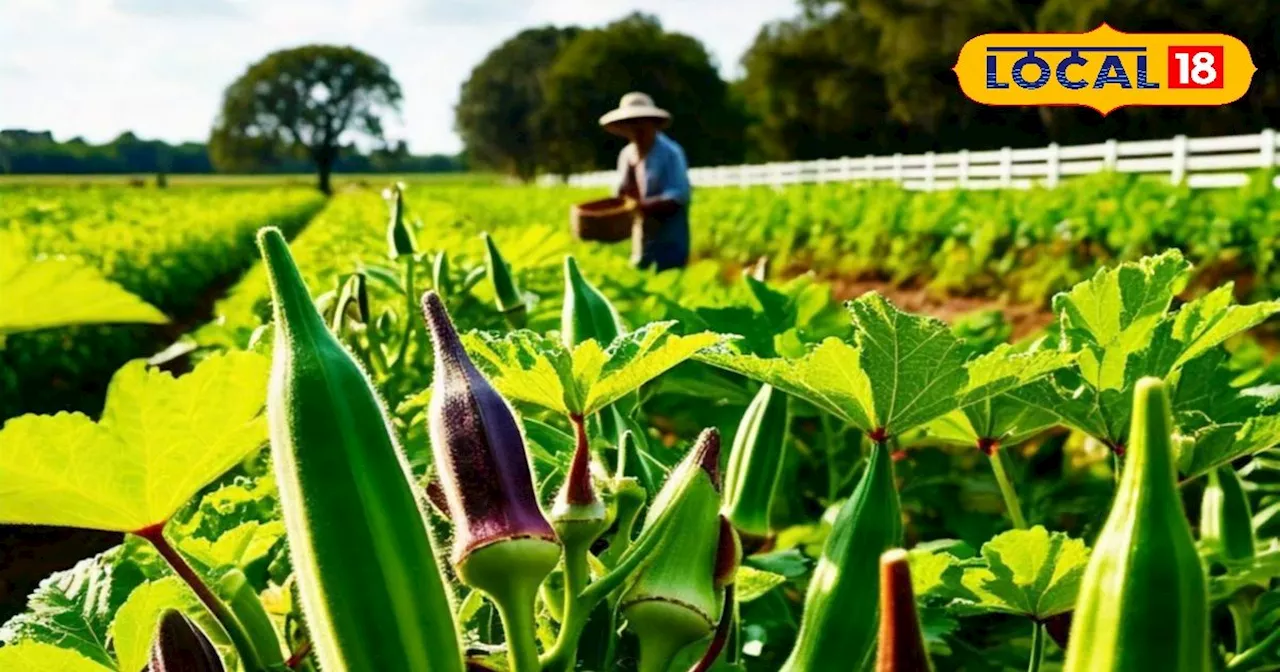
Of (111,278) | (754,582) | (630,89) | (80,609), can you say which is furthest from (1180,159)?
(630,89)

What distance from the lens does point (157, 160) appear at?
2677 inches

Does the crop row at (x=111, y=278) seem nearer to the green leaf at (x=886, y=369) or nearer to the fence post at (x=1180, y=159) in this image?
the green leaf at (x=886, y=369)

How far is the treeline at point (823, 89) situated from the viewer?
3741 cm

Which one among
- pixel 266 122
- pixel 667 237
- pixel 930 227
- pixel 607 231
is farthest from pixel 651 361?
pixel 266 122

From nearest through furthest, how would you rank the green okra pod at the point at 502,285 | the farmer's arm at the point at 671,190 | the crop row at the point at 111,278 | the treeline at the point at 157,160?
the green okra pod at the point at 502,285 → the farmer's arm at the point at 671,190 → the crop row at the point at 111,278 → the treeline at the point at 157,160

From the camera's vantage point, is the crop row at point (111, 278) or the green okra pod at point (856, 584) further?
the crop row at point (111, 278)

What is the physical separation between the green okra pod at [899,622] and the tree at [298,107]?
249ft

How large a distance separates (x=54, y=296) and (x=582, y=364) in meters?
0.28

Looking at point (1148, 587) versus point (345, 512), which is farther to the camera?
point (345, 512)

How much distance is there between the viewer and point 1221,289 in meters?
0.83

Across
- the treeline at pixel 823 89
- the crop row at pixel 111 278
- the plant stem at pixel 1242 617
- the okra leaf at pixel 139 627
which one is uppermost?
the treeline at pixel 823 89

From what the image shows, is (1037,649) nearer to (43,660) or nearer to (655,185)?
(43,660)

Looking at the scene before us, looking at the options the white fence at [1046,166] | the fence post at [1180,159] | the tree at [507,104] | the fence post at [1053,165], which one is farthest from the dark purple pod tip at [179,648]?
the tree at [507,104]

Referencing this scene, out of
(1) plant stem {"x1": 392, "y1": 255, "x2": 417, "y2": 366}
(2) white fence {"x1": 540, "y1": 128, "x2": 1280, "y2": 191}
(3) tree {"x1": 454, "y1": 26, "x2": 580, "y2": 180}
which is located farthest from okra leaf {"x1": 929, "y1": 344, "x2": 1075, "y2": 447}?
(3) tree {"x1": 454, "y1": 26, "x2": 580, "y2": 180}
